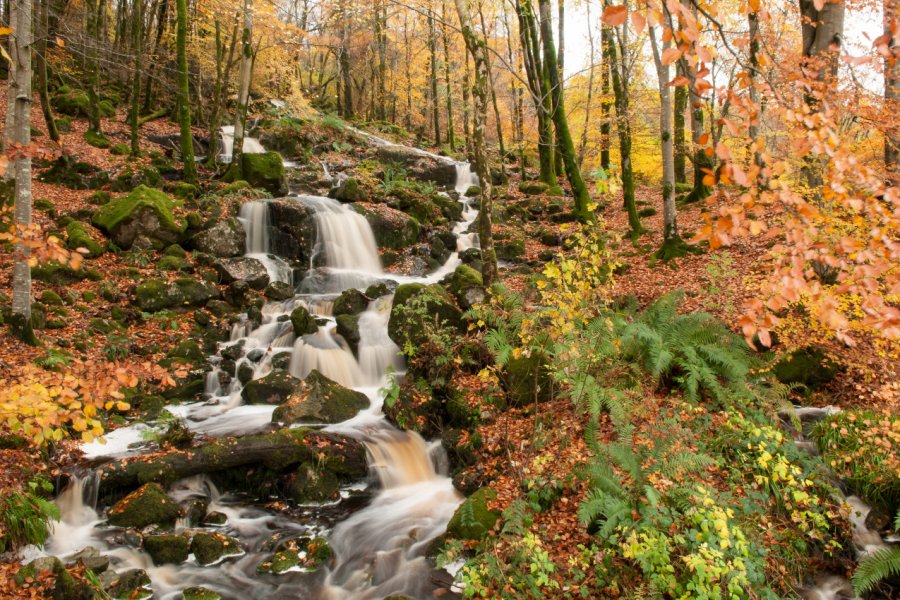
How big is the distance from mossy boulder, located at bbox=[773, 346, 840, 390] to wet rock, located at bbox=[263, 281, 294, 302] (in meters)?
10.4

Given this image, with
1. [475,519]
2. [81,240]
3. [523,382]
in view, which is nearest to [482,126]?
[523,382]

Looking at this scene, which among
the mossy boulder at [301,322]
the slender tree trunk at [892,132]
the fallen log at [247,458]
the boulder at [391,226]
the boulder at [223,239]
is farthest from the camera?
the boulder at [391,226]

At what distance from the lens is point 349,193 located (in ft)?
57.1

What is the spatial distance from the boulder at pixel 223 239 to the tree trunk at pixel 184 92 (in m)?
3.09

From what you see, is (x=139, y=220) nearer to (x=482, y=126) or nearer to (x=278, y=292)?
(x=278, y=292)

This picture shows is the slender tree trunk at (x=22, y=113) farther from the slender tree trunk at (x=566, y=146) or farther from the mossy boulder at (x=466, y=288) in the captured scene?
the slender tree trunk at (x=566, y=146)

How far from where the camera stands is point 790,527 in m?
5.07

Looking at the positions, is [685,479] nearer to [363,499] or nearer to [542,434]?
[542,434]

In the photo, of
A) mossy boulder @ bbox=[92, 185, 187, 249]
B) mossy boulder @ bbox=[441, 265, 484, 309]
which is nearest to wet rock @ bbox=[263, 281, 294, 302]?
mossy boulder @ bbox=[92, 185, 187, 249]

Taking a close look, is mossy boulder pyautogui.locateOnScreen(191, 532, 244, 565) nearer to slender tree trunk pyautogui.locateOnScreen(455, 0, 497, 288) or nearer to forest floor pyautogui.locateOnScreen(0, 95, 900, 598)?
forest floor pyautogui.locateOnScreen(0, 95, 900, 598)

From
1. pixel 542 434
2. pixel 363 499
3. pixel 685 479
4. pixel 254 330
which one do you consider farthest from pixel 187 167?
pixel 685 479

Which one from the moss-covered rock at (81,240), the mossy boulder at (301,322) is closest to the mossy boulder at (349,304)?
the mossy boulder at (301,322)

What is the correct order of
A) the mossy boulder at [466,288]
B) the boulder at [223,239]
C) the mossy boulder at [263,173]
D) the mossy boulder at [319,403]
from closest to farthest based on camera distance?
1. the mossy boulder at [319,403]
2. the mossy boulder at [466,288]
3. the boulder at [223,239]
4. the mossy boulder at [263,173]

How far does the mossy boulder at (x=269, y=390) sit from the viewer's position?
30.7 ft
